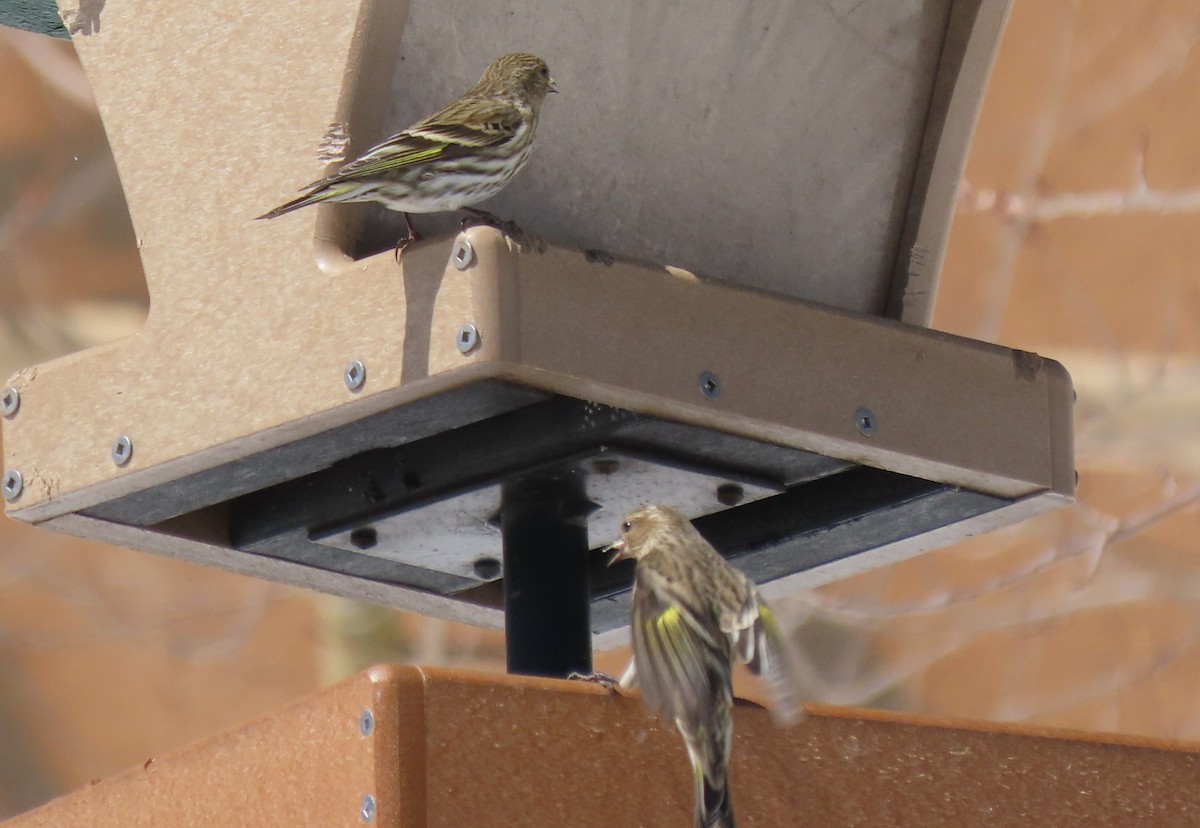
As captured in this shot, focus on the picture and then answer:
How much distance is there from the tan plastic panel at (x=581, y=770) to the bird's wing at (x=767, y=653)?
0.05m

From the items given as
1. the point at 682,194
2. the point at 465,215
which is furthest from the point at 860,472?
the point at 465,215

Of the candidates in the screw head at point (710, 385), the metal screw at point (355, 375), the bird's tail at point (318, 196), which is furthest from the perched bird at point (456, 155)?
the screw head at point (710, 385)

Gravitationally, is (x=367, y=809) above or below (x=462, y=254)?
below

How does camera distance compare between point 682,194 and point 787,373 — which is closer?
point 787,373

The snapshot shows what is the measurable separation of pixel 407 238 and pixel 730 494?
552mm

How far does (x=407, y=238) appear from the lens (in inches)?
84.9

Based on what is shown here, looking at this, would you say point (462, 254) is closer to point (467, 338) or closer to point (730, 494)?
point (467, 338)

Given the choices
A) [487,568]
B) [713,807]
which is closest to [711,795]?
[713,807]

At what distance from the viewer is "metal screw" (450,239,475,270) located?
195cm

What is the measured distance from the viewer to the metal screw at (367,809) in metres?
1.68

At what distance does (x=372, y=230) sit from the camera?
2.24 meters

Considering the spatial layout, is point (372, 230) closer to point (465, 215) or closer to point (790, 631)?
point (465, 215)

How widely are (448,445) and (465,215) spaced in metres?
0.28

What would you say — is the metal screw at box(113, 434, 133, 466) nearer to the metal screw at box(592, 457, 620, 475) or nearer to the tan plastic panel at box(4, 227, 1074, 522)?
the tan plastic panel at box(4, 227, 1074, 522)
